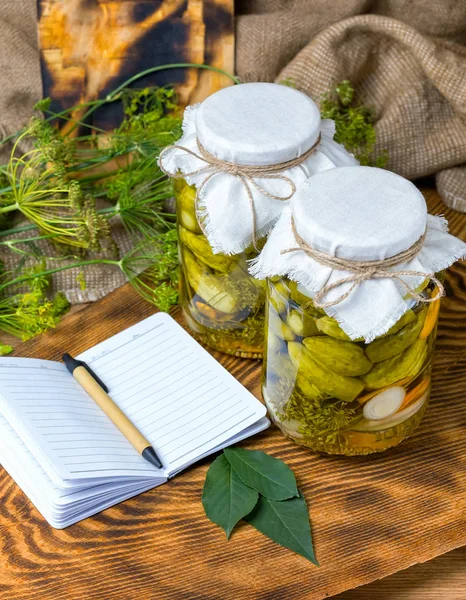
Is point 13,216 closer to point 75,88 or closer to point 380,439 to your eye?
point 75,88

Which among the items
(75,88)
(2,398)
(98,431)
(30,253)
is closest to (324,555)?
(98,431)

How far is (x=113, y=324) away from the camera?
4.02ft

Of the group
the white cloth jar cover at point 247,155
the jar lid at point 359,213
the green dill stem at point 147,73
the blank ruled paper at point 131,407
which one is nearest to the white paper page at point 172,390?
the blank ruled paper at point 131,407

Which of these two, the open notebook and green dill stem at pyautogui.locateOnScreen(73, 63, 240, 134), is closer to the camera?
the open notebook

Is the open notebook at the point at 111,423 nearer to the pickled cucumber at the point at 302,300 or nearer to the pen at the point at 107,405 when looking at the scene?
the pen at the point at 107,405

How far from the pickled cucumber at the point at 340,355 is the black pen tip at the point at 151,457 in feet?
0.81

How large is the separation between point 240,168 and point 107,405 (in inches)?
13.7

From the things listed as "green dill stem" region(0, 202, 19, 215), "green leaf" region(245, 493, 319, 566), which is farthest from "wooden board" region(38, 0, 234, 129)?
"green leaf" region(245, 493, 319, 566)

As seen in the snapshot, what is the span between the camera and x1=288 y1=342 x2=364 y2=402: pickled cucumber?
2.91 feet

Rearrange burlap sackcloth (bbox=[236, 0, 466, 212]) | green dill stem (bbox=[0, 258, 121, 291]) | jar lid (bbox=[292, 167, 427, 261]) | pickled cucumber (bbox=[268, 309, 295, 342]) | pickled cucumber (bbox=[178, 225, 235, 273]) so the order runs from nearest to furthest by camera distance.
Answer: jar lid (bbox=[292, 167, 427, 261]), pickled cucumber (bbox=[268, 309, 295, 342]), pickled cucumber (bbox=[178, 225, 235, 273]), green dill stem (bbox=[0, 258, 121, 291]), burlap sackcloth (bbox=[236, 0, 466, 212])

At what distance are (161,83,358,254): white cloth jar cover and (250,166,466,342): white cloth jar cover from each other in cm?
8

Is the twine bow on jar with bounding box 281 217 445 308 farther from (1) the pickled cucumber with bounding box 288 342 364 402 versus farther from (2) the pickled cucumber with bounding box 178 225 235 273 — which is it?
(2) the pickled cucumber with bounding box 178 225 235 273

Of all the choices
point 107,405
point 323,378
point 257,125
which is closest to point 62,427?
point 107,405

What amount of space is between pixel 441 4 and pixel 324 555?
3.24 feet
